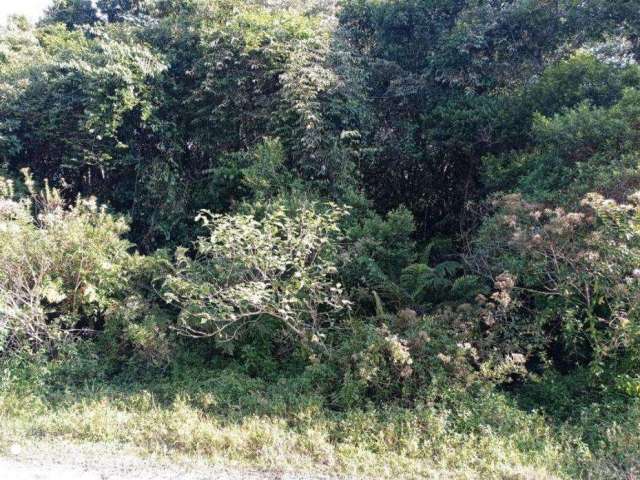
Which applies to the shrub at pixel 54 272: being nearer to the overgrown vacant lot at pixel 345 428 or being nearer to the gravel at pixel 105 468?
Answer: the overgrown vacant lot at pixel 345 428

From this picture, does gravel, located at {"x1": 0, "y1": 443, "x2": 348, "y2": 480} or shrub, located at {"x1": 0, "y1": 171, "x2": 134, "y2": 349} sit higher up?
shrub, located at {"x1": 0, "y1": 171, "x2": 134, "y2": 349}

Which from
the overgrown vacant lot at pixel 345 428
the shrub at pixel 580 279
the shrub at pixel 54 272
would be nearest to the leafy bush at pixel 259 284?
the overgrown vacant lot at pixel 345 428

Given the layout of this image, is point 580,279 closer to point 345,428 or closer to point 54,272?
point 345,428

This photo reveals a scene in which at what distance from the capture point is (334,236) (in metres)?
7.09

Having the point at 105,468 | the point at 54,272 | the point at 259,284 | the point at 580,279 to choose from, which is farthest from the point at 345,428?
the point at 54,272

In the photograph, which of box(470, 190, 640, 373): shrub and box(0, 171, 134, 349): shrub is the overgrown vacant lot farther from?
box(0, 171, 134, 349): shrub

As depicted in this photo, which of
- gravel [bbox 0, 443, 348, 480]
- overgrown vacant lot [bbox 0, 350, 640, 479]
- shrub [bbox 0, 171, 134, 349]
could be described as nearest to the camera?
gravel [bbox 0, 443, 348, 480]

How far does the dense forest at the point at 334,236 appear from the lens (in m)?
4.72

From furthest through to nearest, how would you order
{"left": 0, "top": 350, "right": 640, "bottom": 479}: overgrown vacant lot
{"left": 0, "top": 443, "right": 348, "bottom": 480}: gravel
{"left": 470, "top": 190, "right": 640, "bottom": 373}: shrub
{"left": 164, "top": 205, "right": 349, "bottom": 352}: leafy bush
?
{"left": 164, "top": 205, "right": 349, "bottom": 352}: leafy bush < {"left": 470, "top": 190, "right": 640, "bottom": 373}: shrub < {"left": 0, "top": 350, "right": 640, "bottom": 479}: overgrown vacant lot < {"left": 0, "top": 443, "right": 348, "bottom": 480}: gravel

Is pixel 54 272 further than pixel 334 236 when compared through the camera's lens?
No

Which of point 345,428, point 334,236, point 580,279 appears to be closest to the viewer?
point 345,428

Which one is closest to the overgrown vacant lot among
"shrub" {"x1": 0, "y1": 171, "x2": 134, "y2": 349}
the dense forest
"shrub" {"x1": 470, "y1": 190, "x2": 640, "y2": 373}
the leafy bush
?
the dense forest

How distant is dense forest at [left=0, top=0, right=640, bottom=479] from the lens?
4.72m

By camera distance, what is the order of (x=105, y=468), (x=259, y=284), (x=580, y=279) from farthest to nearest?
1. (x=259, y=284)
2. (x=580, y=279)
3. (x=105, y=468)
